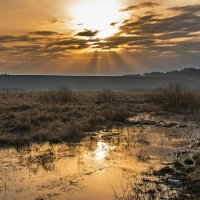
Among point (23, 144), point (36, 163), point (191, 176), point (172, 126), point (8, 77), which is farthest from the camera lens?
point (8, 77)

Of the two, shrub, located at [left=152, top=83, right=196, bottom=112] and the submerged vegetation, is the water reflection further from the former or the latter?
shrub, located at [left=152, top=83, right=196, bottom=112]

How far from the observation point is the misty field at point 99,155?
313 inches

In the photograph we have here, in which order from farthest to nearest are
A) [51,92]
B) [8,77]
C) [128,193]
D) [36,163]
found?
[8,77], [51,92], [36,163], [128,193]

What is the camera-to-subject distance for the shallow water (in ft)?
26.1

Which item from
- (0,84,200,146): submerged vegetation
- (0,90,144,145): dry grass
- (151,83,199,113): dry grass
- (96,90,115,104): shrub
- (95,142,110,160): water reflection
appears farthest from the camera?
(96,90,115,104): shrub

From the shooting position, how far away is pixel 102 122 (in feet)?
58.3

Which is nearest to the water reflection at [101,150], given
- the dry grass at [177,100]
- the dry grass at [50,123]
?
the dry grass at [50,123]

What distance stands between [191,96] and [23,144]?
16.1 m

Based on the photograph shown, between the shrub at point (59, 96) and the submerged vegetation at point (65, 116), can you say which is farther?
the shrub at point (59, 96)

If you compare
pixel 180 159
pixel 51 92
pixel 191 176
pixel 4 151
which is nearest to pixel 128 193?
pixel 191 176

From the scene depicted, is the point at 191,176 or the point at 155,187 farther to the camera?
the point at 191,176

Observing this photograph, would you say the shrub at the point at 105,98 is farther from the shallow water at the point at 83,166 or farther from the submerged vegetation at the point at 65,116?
the shallow water at the point at 83,166

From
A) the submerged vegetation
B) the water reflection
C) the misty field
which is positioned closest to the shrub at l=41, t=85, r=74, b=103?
the submerged vegetation

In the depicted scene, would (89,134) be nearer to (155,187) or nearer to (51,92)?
(155,187)
